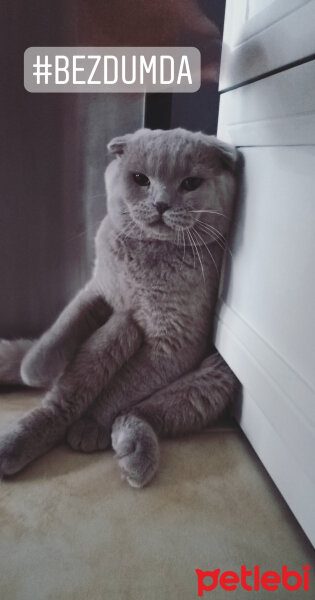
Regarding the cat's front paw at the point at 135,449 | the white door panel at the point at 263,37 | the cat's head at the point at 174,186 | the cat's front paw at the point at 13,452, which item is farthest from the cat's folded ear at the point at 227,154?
the cat's front paw at the point at 13,452

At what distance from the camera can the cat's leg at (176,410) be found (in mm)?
812

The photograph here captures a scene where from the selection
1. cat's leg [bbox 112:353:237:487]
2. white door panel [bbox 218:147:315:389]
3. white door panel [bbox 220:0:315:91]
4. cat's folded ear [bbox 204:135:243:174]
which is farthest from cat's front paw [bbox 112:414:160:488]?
white door panel [bbox 220:0:315:91]

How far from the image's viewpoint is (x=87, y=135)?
1.09m

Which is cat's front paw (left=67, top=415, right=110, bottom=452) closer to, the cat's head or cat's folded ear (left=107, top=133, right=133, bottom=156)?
the cat's head

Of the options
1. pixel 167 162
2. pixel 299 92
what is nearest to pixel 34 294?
pixel 167 162

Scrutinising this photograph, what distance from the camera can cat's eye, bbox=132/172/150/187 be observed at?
34.6 inches

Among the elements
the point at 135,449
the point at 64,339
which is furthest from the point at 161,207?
the point at 135,449

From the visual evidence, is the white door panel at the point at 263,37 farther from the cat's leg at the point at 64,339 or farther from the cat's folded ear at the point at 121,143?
the cat's leg at the point at 64,339

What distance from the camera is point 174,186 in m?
0.85

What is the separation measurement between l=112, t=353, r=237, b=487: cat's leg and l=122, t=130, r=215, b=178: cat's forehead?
1.25ft

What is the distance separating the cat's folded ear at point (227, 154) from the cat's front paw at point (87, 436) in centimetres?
54

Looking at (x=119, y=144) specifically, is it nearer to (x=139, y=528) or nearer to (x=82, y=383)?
(x=82, y=383)

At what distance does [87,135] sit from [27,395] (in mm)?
598

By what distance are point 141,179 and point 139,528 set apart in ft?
1.93
